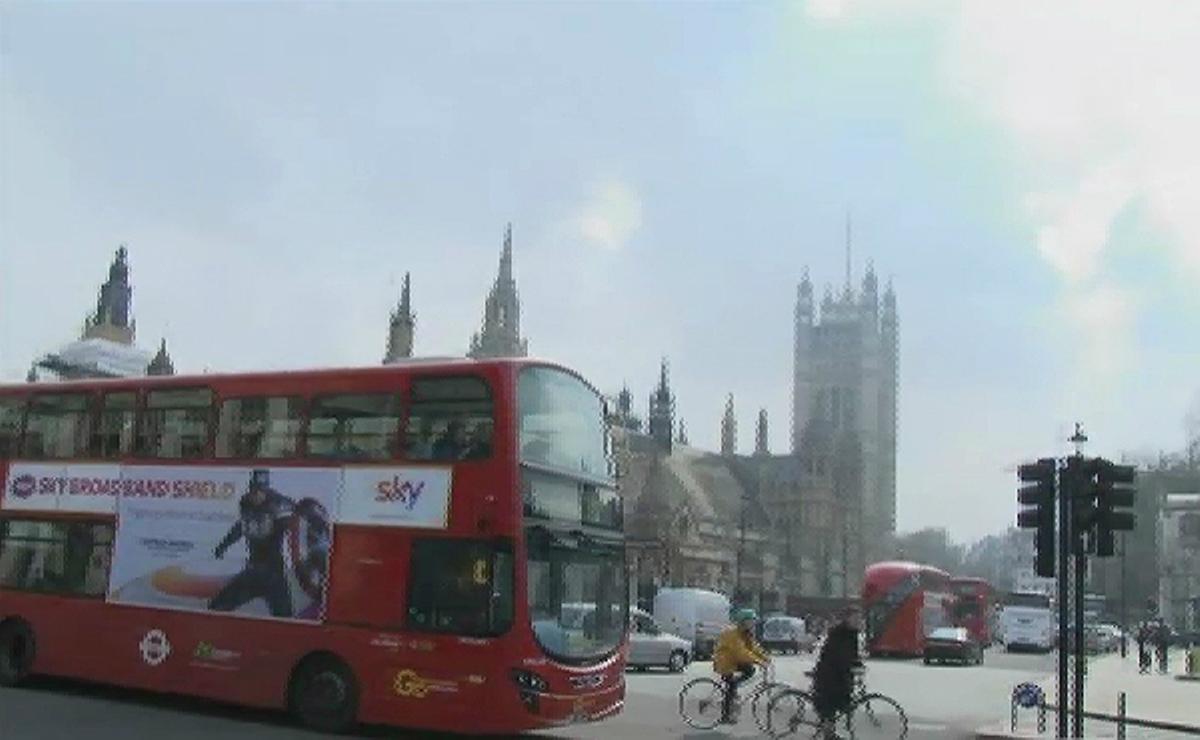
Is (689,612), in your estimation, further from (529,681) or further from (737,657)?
(529,681)

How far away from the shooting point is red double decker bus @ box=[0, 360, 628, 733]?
14.3 metres

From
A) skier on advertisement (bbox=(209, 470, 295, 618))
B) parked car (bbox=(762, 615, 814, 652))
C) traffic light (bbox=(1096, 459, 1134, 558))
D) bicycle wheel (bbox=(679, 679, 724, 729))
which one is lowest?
parked car (bbox=(762, 615, 814, 652))

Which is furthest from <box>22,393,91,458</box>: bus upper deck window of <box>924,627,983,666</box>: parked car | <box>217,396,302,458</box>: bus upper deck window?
<box>924,627,983,666</box>: parked car

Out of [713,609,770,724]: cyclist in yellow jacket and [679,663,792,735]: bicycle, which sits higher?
[713,609,770,724]: cyclist in yellow jacket

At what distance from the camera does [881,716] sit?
16562mm

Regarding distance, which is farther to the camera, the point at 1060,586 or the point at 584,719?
the point at 1060,586

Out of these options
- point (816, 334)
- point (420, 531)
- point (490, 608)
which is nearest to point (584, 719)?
point (490, 608)

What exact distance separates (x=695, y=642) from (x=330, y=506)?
29.6m

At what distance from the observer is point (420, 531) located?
1477 cm

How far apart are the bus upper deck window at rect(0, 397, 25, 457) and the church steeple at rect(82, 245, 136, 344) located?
88294 millimetres

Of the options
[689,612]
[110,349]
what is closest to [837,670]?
[689,612]

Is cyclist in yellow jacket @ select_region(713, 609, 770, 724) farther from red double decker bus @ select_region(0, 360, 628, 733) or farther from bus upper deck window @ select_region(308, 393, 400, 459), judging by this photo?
bus upper deck window @ select_region(308, 393, 400, 459)

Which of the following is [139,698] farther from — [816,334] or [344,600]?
[816,334]

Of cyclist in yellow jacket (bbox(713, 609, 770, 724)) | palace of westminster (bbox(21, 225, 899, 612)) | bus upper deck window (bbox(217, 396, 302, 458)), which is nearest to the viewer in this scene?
bus upper deck window (bbox(217, 396, 302, 458))
